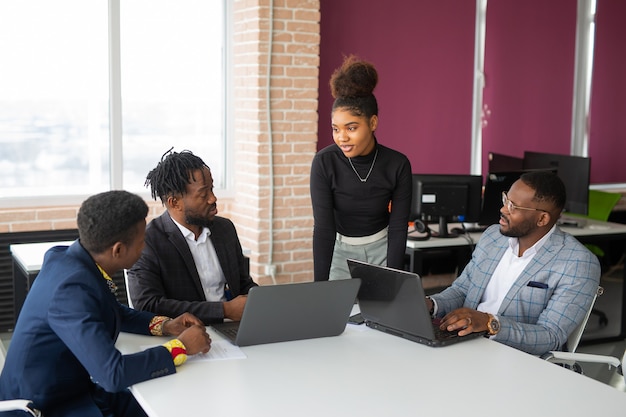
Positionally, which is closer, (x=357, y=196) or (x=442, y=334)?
(x=442, y=334)

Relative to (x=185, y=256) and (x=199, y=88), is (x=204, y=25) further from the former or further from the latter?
(x=185, y=256)

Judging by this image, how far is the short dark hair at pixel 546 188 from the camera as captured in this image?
2988 mm

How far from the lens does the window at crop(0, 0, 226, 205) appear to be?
5117mm

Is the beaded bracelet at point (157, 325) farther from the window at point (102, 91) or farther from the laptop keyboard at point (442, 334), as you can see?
the window at point (102, 91)

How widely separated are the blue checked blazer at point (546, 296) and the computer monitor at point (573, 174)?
259 cm

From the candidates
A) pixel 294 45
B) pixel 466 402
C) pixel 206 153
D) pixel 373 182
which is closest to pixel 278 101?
pixel 294 45

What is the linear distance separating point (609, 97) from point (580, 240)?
2.84 metres

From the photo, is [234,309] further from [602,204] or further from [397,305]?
[602,204]

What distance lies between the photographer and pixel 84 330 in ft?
6.99

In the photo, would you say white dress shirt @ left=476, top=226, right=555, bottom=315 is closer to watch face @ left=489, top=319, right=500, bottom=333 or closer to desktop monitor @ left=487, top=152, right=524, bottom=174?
watch face @ left=489, top=319, right=500, bottom=333

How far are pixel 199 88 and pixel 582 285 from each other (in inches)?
143

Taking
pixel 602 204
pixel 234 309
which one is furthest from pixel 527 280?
pixel 602 204

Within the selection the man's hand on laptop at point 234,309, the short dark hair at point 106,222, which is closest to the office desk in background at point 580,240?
the man's hand on laptop at point 234,309

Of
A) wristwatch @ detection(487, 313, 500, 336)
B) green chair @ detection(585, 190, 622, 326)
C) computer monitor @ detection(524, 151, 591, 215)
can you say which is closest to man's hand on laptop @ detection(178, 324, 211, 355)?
wristwatch @ detection(487, 313, 500, 336)
